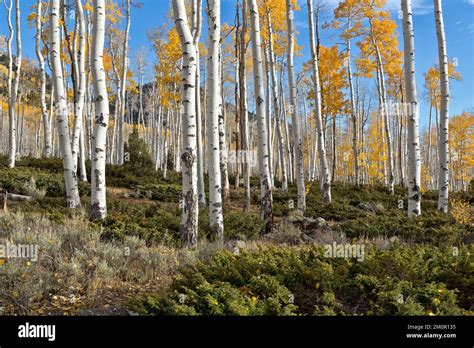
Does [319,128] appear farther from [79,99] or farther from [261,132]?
[79,99]

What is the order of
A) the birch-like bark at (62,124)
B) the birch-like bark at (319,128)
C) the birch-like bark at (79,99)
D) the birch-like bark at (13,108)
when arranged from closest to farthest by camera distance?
the birch-like bark at (62,124)
the birch-like bark at (79,99)
the birch-like bark at (319,128)
the birch-like bark at (13,108)

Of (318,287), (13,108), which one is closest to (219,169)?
(318,287)

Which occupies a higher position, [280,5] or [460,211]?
[280,5]

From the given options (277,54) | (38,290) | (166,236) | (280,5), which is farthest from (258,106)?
(277,54)

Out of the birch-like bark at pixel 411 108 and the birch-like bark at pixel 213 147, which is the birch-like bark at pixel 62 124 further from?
the birch-like bark at pixel 411 108

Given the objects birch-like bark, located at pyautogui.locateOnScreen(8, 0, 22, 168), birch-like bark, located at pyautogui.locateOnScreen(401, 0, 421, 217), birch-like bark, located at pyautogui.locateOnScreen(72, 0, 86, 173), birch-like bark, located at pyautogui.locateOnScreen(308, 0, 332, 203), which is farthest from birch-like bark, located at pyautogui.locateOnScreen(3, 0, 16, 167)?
birch-like bark, located at pyautogui.locateOnScreen(401, 0, 421, 217)

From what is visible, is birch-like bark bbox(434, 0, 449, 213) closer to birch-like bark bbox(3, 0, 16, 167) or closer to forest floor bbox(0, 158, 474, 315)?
forest floor bbox(0, 158, 474, 315)

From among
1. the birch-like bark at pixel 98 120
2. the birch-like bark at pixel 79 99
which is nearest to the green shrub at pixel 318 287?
the birch-like bark at pixel 98 120

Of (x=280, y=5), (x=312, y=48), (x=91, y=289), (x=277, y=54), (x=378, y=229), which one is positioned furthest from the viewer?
(x=277, y=54)

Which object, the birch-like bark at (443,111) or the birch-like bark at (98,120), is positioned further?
the birch-like bark at (443,111)

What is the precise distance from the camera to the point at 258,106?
8789mm
